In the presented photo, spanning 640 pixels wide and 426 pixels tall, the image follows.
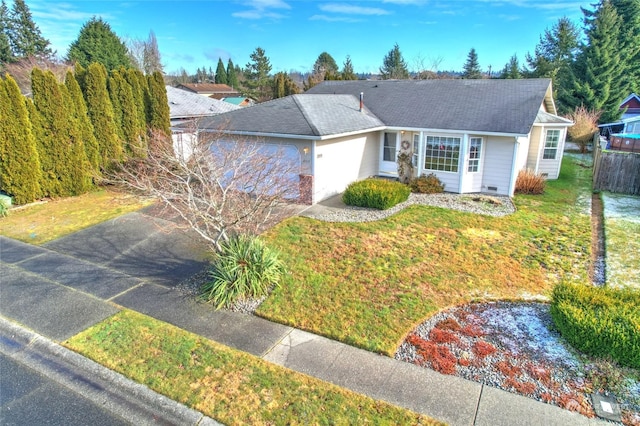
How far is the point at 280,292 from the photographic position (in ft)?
25.6

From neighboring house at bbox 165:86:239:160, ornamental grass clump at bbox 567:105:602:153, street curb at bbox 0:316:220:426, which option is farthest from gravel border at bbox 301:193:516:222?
ornamental grass clump at bbox 567:105:602:153

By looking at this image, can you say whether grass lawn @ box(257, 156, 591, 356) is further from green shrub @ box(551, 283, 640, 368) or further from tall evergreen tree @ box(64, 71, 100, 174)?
tall evergreen tree @ box(64, 71, 100, 174)

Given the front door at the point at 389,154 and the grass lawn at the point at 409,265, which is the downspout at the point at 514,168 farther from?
the front door at the point at 389,154

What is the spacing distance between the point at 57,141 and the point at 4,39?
33802 mm

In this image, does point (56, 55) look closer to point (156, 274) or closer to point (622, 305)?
point (156, 274)

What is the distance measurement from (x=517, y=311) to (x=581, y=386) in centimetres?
203

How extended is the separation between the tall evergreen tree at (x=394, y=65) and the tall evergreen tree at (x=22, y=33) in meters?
41.8

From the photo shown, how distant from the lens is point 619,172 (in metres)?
15.3

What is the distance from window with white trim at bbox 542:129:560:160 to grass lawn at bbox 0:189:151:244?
17617 millimetres

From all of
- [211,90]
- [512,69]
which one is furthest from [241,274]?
[211,90]

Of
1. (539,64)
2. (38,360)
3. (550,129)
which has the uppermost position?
(539,64)

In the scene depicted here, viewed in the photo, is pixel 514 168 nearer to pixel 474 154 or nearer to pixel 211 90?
pixel 474 154

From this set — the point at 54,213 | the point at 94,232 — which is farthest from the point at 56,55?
the point at 94,232

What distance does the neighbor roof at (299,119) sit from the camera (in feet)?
45.4
